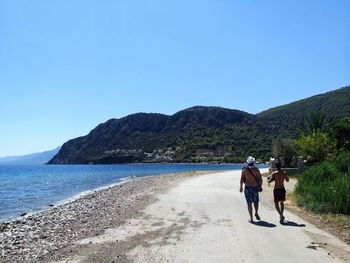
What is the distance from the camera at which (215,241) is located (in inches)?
400

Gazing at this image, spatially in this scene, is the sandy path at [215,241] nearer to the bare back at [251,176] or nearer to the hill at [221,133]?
the bare back at [251,176]

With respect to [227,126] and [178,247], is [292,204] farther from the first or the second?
[227,126]

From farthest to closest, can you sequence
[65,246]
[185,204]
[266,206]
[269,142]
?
[269,142] < [185,204] < [266,206] < [65,246]

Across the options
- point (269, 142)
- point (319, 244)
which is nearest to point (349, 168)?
point (319, 244)

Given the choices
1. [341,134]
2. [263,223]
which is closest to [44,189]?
[341,134]

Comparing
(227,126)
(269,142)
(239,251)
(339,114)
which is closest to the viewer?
(239,251)

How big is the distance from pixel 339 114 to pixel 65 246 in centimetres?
10649

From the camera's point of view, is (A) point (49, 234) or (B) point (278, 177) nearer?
(A) point (49, 234)

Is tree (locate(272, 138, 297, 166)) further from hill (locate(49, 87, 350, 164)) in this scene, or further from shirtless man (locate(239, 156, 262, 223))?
hill (locate(49, 87, 350, 164))

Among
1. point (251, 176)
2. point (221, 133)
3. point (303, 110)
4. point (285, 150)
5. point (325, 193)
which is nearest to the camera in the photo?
point (251, 176)

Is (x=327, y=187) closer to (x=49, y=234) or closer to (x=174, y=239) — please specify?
(x=174, y=239)

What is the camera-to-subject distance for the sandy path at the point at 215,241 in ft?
28.6

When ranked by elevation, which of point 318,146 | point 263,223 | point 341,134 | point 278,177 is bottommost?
point 263,223

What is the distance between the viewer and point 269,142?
148 meters
